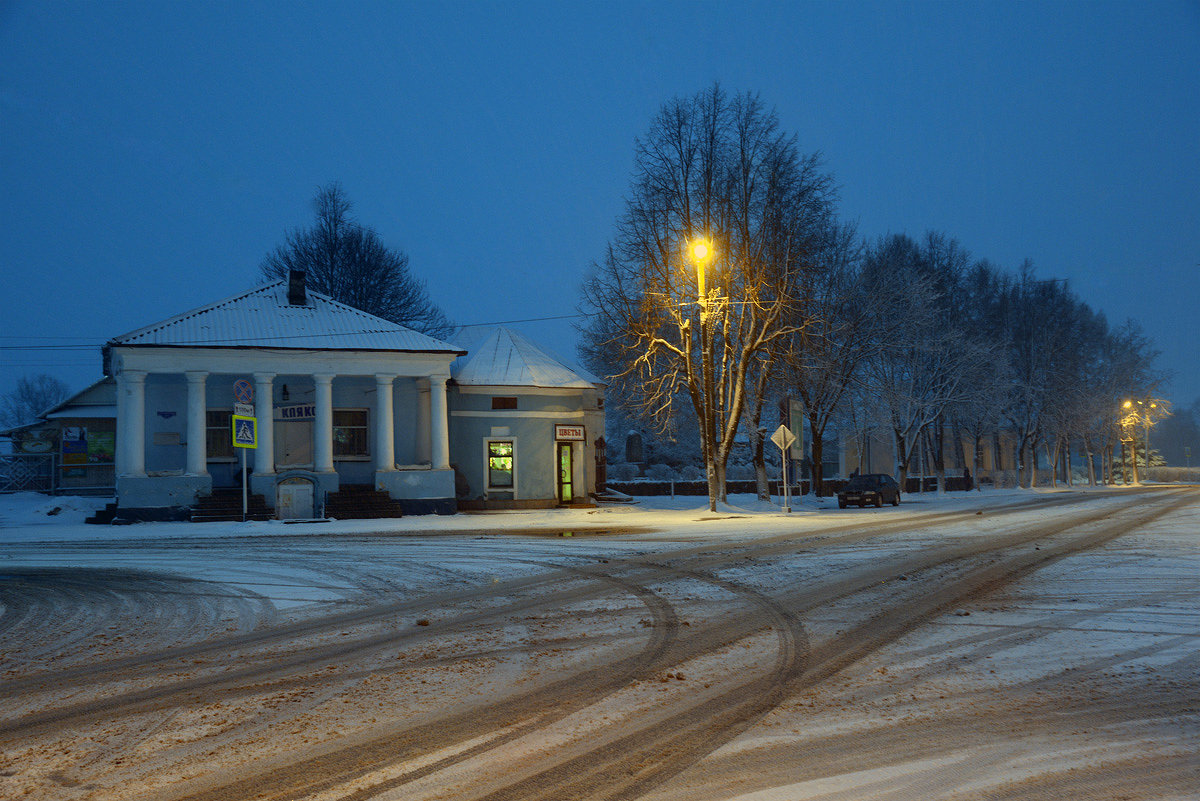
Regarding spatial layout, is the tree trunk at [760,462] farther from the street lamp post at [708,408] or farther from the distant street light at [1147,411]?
the distant street light at [1147,411]

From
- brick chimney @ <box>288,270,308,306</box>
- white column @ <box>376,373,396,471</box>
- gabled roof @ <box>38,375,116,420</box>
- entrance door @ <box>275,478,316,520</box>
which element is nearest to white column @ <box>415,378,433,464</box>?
white column @ <box>376,373,396,471</box>

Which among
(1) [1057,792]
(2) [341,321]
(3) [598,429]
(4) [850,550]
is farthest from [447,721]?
(3) [598,429]

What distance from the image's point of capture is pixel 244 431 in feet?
81.4

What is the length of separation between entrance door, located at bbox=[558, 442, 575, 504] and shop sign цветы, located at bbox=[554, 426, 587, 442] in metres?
0.58

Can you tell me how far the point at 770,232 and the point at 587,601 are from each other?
23.8m

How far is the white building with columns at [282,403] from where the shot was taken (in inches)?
1039

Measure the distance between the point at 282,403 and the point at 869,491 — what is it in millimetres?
22139

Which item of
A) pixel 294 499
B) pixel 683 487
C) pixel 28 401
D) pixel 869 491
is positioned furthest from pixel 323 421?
pixel 28 401

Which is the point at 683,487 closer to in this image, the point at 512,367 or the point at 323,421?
the point at 512,367

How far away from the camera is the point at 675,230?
1212 inches

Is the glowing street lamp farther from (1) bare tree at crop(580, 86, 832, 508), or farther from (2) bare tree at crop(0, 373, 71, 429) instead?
(2) bare tree at crop(0, 373, 71, 429)

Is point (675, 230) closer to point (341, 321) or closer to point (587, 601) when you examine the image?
point (341, 321)

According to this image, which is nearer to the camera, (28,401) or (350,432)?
(350,432)

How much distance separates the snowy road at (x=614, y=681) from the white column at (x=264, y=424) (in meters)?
14.5
